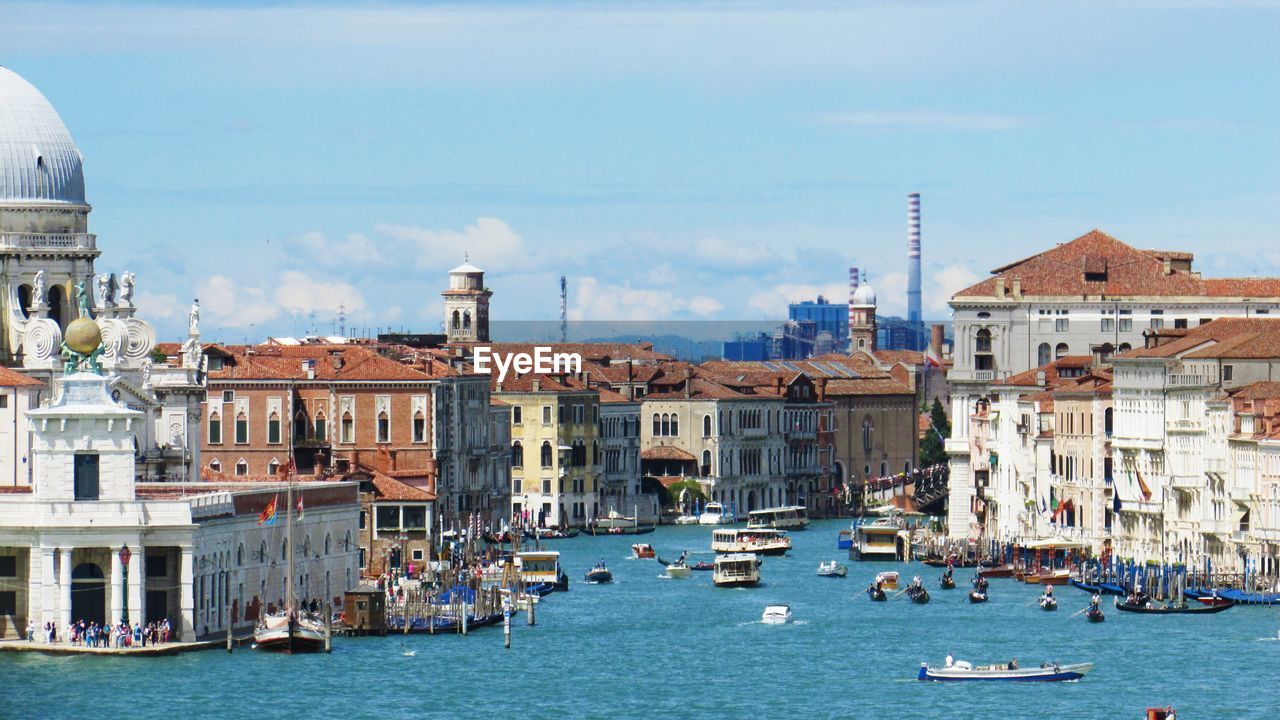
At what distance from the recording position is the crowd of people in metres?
66.3

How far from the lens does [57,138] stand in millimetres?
89750

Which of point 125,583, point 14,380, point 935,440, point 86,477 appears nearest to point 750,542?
point 14,380

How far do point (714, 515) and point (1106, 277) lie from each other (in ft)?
74.1

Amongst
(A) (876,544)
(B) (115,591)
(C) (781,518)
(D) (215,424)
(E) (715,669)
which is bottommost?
(E) (715,669)

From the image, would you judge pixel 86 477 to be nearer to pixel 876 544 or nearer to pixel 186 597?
pixel 186 597

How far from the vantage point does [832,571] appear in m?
98.1

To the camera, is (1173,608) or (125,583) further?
(1173,608)

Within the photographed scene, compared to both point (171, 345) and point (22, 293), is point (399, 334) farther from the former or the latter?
point (22, 293)

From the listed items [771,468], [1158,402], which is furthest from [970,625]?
[771,468]

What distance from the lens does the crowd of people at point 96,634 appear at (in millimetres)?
66312

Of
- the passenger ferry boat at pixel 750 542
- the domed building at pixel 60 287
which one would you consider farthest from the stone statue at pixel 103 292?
the passenger ferry boat at pixel 750 542

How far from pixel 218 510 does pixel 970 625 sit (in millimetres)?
18218

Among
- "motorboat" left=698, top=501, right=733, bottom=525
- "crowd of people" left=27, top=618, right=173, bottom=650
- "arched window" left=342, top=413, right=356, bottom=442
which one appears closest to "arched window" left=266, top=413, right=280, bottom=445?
"arched window" left=342, top=413, right=356, bottom=442

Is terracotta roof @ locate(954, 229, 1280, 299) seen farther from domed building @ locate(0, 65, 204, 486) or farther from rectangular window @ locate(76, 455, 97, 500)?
rectangular window @ locate(76, 455, 97, 500)
